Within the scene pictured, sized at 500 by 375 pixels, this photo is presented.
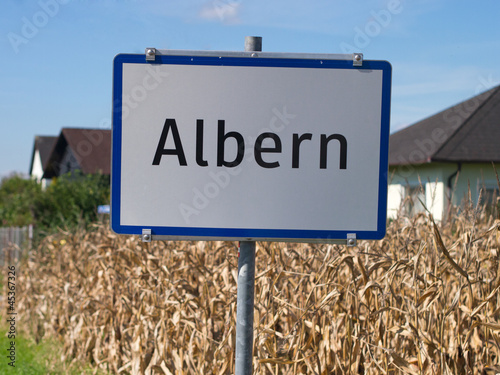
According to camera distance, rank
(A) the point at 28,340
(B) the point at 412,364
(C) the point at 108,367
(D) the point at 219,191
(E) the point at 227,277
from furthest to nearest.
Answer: (A) the point at 28,340, (C) the point at 108,367, (E) the point at 227,277, (B) the point at 412,364, (D) the point at 219,191

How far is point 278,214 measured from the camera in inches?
77.7

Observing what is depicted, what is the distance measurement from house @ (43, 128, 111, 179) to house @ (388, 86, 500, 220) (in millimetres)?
18049

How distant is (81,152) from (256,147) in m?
33.6

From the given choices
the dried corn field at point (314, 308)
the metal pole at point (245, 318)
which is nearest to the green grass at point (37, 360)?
the dried corn field at point (314, 308)

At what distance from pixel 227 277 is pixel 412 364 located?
128cm

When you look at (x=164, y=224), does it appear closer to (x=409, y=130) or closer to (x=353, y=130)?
(x=353, y=130)

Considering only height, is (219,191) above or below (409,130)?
below

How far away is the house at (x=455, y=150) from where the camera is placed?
17969 mm

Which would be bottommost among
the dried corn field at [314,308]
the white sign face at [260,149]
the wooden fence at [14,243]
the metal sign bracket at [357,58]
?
the wooden fence at [14,243]

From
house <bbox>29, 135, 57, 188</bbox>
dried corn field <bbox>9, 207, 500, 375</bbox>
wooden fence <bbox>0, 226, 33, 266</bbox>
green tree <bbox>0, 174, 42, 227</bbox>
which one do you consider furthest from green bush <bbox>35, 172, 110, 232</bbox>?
house <bbox>29, 135, 57, 188</bbox>

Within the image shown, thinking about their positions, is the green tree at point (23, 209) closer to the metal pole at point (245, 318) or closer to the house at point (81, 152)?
the house at point (81, 152)

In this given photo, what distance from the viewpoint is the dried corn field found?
8.95 feet

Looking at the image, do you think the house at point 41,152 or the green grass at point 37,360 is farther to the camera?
the house at point 41,152

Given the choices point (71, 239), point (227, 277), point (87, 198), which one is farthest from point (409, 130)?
point (227, 277)
